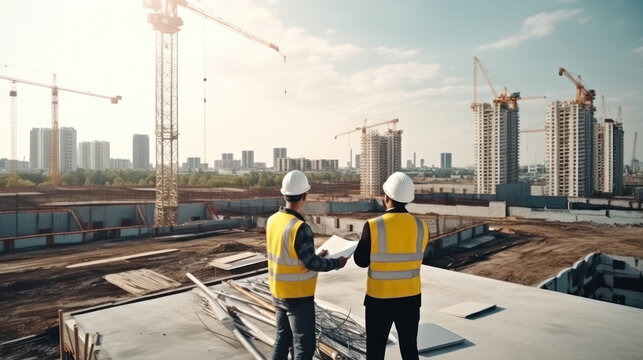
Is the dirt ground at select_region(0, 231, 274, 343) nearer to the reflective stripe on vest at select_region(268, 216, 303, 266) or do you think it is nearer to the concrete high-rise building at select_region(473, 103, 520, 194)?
the reflective stripe on vest at select_region(268, 216, 303, 266)

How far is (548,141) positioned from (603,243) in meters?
20.6

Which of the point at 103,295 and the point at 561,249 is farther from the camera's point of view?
the point at 561,249

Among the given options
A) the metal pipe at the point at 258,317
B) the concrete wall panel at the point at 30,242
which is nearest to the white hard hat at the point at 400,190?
the metal pipe at the point at 258,317

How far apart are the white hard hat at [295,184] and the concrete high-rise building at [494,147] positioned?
40366 millimetres

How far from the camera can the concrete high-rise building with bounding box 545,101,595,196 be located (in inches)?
1372

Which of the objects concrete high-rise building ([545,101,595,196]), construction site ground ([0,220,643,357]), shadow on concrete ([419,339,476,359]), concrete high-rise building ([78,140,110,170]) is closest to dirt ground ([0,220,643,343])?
construction site ground ([0,220,643,357])

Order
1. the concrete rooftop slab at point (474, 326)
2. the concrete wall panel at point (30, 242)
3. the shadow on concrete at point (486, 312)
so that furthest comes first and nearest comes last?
1. the concrete wall panel at point (30, 242)
2. the shadow on concrete at point (486, 312)
3. the concrete rooftop slab at point (474, 326)

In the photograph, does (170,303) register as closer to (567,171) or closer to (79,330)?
(79,330)

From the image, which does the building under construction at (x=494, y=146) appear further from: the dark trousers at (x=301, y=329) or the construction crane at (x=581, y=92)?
the dark trousers at (x=301, y=329)

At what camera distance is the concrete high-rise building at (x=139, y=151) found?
186375 millimetres

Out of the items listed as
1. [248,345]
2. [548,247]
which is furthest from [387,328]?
[548,247]

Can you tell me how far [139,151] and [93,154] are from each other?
813 inches

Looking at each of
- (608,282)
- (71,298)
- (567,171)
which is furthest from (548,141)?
(71,298)

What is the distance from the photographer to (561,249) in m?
17.6
